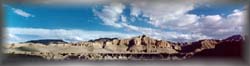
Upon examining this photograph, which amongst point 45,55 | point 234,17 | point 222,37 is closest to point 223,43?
point 222,37

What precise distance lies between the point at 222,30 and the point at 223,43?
0.15 meters

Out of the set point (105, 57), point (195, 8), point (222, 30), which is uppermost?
point (195, 8)

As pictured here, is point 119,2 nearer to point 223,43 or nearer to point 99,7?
point 99,7

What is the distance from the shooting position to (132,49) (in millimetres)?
3877

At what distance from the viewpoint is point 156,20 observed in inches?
151

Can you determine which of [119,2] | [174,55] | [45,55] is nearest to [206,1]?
[174,55]

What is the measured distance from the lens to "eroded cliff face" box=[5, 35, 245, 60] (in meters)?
3.85

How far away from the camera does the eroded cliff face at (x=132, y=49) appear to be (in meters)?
3.85

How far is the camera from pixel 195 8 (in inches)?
150

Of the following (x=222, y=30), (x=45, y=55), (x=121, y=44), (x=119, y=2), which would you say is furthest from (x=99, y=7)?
(x=222, y=30)

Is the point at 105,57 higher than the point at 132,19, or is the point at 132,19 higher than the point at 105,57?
the point at 132,19

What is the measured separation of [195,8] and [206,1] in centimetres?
14

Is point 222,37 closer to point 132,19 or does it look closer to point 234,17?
point 234,17

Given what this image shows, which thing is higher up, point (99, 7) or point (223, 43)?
point (99, 7)
